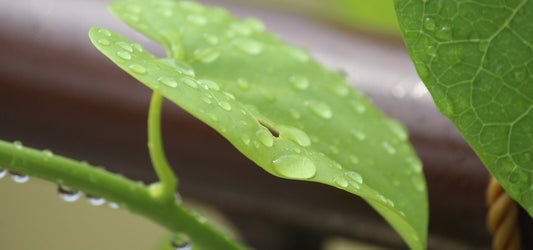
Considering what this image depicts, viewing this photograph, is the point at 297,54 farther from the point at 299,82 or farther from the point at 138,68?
the point at 138,68

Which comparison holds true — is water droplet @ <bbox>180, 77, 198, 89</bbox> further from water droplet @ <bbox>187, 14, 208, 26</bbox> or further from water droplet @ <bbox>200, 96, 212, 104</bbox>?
water droplet @ <bbox>187, 14, 208, 26</bbox>

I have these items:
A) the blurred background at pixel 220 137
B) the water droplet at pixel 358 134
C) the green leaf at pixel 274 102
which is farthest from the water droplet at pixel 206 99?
the blurred background at pixel 220 137

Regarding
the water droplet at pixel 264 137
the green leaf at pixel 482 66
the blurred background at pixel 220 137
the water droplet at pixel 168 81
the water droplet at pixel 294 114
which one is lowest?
the blurred background at pixel 220 137

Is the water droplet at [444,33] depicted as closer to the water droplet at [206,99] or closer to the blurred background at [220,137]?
the water droplet at [206,99]

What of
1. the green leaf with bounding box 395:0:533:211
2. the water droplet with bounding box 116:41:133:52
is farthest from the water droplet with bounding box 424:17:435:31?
the water droplet with bounding box 116:41:133:52

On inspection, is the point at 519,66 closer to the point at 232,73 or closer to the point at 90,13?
the point at 232,73

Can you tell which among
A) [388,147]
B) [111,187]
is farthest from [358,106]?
[111,187]

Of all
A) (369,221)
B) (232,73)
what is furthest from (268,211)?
(232,73)
